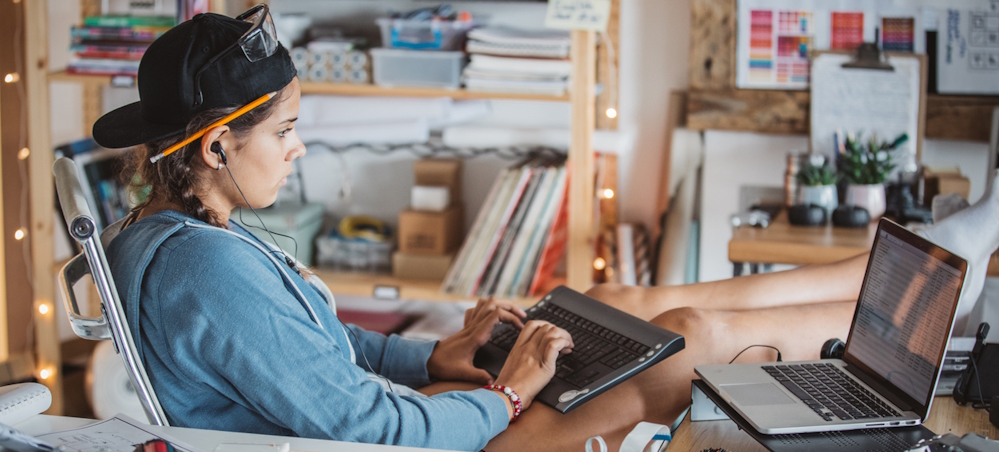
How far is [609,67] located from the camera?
8.30 ft

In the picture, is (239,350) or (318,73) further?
(318,73)

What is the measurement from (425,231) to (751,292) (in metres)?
1.17

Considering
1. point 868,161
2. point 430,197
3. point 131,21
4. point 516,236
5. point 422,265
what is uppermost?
point 131,21

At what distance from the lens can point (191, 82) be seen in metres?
1.08

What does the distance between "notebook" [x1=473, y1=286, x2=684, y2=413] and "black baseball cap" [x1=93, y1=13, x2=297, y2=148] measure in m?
0.60

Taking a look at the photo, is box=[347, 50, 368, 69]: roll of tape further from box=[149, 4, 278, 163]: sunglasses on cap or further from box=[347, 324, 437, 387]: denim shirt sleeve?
box=[149, 4, 278, 163]: sunglasses on cap

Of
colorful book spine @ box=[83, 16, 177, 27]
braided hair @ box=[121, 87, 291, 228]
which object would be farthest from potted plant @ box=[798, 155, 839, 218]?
colorful book spine @ box=[83, 16, 177, 27]

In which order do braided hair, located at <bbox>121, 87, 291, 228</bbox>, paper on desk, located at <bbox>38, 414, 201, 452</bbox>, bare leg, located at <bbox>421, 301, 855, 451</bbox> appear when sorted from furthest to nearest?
bare leg, located at <bbox>421, 301, 855, 451</bbox> → braided hair, located at <bbox>121, 87, 291, 228</bbox> → paper on desk, located at <bbox>38, 414, 201, 452</bbox>

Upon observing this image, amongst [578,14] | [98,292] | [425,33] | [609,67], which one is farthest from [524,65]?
[98,292]

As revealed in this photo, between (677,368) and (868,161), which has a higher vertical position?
(868,161)

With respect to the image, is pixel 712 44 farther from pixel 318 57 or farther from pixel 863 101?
pixel 318 57

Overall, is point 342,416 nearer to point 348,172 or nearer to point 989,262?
point 989,262

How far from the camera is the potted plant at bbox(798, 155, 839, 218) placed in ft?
7.11

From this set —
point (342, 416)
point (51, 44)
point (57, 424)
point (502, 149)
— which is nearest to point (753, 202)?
point (502, 149)
